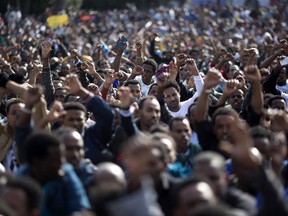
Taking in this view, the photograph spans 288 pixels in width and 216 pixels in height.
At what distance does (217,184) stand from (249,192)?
105 centimetres

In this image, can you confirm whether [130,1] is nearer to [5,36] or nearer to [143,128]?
[5,36]

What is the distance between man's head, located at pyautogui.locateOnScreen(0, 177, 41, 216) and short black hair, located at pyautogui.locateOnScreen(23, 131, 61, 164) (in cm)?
67

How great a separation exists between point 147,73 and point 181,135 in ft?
17.7

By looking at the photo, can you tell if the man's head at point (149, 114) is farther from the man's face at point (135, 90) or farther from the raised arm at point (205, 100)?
the man's face at point (135, 90)

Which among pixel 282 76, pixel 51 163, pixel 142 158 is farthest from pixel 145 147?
pixel 282 76

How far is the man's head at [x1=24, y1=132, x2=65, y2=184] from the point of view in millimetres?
6656

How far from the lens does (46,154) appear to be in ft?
22.0

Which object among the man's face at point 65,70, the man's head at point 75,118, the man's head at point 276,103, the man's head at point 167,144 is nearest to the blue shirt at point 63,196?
the man's head at point 167,144

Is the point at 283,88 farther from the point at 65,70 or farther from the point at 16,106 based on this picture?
the point at 16,106

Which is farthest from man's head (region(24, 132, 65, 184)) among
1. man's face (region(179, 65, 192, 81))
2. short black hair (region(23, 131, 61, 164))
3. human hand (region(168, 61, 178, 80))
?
man's face (region(179, 65, 192, 81))

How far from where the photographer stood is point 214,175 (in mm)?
6145

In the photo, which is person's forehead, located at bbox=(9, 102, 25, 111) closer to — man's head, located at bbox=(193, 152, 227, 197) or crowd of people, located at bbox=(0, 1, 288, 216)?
crowd of people, located at bbox=(0, 1, 288, 216)

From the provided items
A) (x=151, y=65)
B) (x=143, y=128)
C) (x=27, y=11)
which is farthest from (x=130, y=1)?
(x=143, y=128)

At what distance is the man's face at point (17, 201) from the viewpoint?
5996 mm
